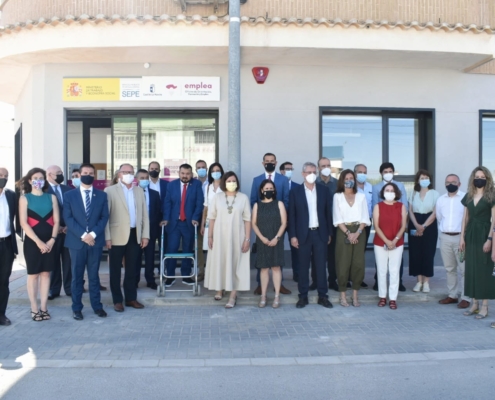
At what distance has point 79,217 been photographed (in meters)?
6.27

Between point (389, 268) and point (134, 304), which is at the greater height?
point (389, 268)

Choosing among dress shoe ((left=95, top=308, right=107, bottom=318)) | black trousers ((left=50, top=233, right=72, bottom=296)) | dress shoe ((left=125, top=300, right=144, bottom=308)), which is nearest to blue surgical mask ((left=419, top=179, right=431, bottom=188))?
dress shoe ((left=125, top=300, right=144, bottom=308))

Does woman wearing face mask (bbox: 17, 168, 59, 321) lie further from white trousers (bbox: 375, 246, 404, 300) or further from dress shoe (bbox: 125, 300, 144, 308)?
white trousers (bbox: 375, 246, 404, 300)

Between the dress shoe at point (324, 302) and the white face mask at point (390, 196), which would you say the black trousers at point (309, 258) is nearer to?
the dress shoe at point (324, 302)

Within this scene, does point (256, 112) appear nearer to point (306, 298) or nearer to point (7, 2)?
point (306, 298)

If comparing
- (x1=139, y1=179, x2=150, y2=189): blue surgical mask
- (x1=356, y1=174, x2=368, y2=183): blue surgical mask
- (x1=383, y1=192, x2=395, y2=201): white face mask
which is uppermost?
(x1=356, y1=174, x2=368, y2=183): blue surgical mask

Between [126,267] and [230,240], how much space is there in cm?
153

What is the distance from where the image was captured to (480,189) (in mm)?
6516

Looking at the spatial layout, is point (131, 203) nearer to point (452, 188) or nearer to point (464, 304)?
point (452, 188)

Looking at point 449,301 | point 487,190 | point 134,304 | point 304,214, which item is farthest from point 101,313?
point 487,190

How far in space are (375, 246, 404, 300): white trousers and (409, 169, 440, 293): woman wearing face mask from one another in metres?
0.74

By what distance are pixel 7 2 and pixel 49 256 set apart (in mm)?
6732

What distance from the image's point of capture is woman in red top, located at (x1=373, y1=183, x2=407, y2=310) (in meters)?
6.99

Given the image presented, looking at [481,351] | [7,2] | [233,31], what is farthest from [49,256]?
[7,2]
